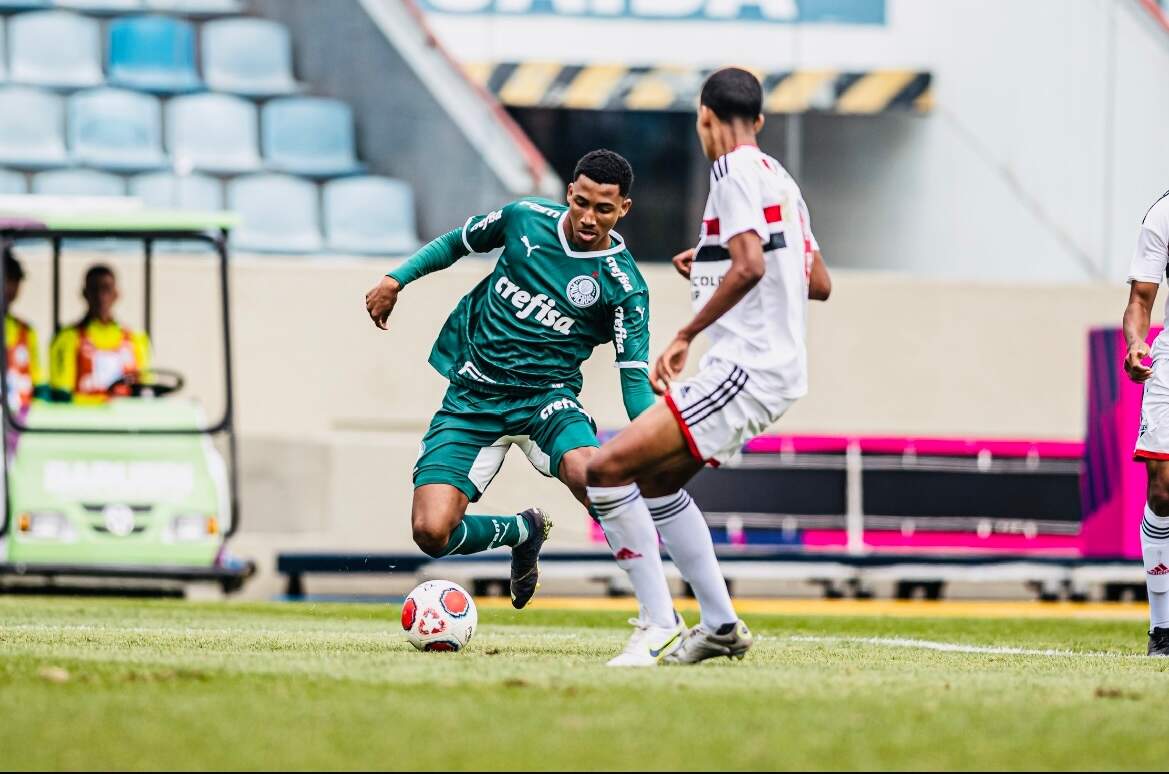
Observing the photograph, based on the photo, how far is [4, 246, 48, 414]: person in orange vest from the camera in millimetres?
14453

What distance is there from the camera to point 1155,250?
8633 millimetres

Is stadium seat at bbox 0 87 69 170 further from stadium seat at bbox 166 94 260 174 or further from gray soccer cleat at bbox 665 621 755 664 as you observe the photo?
gray soccer cleat at bbox 665 621 755 664

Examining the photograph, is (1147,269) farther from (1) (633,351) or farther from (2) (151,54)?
(2) (151,54)

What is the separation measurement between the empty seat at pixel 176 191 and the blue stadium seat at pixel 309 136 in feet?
2.92

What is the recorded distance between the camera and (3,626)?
29.5 ft

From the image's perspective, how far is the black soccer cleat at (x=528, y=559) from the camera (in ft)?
29.1

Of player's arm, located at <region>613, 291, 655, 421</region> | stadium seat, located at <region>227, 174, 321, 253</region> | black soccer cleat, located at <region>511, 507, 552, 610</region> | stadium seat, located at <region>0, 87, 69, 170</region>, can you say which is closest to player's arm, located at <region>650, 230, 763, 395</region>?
player's arm, located at <region>613, 291, 655, 421</region>

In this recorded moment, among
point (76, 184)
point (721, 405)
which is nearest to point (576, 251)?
point (721, 405)

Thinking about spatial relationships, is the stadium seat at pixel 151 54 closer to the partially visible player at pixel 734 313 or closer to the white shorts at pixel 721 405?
the partially visible player at pixel 734 313

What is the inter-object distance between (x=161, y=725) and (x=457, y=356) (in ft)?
Answer: 12.6

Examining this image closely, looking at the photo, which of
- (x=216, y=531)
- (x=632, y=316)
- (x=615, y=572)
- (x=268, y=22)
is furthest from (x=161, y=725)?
(x=268, y=22)

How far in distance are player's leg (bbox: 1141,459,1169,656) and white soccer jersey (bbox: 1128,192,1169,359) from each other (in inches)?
21.5

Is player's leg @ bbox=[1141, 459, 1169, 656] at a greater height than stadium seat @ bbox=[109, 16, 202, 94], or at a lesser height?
lesser

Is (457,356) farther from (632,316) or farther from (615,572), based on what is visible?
(615,572)
